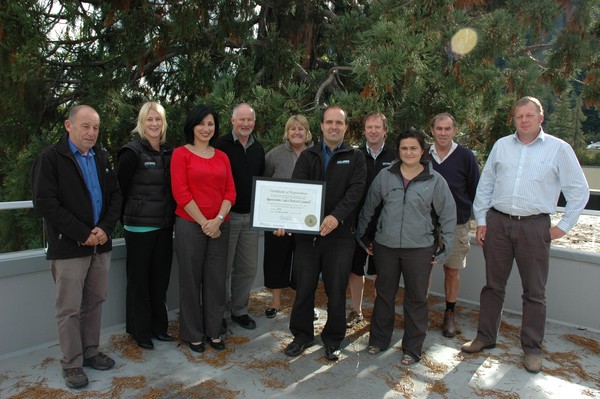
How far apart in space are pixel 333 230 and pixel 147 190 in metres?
1.38

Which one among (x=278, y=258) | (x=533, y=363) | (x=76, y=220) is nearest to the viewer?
(x=76, y=220)

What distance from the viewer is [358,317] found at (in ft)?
14.3

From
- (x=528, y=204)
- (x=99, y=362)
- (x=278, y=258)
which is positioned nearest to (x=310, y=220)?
(x=278, y=258)

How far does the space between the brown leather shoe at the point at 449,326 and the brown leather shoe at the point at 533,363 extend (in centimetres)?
66

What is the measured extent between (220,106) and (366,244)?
1.73 m

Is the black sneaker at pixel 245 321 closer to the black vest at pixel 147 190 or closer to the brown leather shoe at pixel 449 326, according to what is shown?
the black vest at pixel 147 190

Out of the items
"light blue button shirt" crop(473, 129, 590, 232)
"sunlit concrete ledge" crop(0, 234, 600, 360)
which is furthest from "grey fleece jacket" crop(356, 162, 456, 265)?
"sunlit concrete ledge" crop(0, 234, 600, 360)

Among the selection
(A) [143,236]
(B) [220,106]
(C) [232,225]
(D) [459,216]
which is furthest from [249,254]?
(D) [459,216]

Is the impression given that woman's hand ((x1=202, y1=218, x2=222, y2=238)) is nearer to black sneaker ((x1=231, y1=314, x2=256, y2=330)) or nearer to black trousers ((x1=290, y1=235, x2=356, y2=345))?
black trousers ((x1=290, y1=235, x2=356, y2=345))

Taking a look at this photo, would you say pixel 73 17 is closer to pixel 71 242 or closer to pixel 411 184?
pixel 71 242

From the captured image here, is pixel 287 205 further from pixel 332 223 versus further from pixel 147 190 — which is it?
pixel 147 190

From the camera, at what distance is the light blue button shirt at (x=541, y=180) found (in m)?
3.37

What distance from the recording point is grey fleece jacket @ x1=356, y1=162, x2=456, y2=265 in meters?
3.45

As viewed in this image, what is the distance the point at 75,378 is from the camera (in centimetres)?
310
